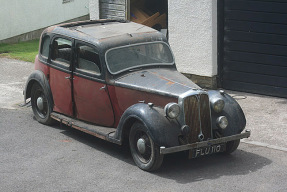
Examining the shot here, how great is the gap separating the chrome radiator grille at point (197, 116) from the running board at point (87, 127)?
46.5 inches

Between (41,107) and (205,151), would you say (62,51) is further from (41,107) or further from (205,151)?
(205,151)

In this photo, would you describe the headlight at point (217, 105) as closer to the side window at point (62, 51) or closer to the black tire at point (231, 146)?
the black tire at point (231, 146)

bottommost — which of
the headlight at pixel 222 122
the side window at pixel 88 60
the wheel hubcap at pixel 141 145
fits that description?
the wheel hubcap at pixel 141 145

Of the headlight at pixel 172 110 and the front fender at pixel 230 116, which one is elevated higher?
the headlight at pixel 172 110

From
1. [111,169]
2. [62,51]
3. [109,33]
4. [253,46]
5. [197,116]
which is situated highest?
[109,33]

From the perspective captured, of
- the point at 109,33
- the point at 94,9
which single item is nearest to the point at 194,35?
the point at 94,9

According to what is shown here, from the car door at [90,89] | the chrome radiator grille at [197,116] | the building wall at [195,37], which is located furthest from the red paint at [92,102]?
the building wall at [195,37]

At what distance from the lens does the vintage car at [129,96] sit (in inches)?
327

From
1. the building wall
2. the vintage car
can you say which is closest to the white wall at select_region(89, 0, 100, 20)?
the building wall

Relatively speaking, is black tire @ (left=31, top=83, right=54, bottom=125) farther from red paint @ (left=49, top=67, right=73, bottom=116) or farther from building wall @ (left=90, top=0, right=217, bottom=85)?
building wall @ (left=90, top=0, right=217, bottom=85)

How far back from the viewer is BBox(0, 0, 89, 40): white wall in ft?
62.1

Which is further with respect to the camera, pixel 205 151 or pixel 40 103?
pixel 40 103

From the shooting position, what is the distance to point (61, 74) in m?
10.1

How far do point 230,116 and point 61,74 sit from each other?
3142mm
